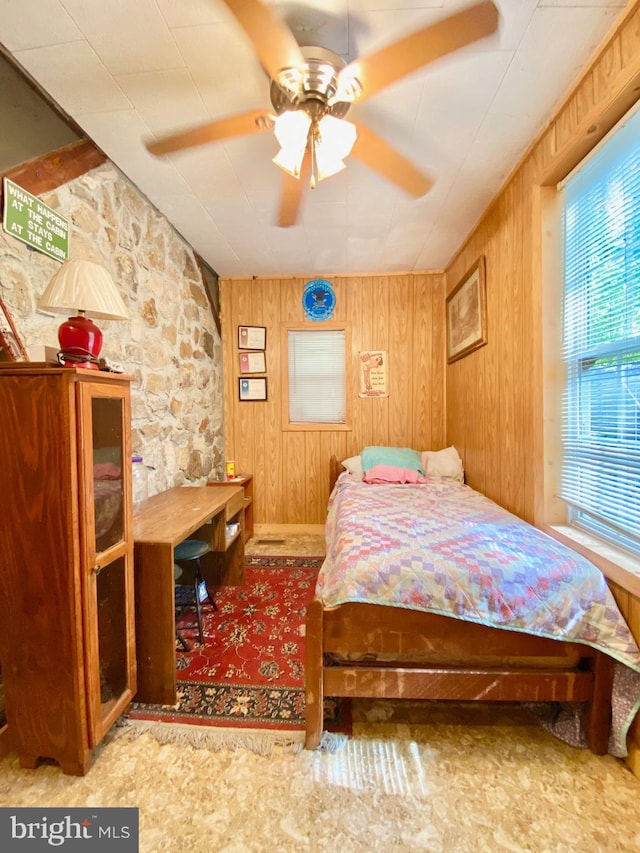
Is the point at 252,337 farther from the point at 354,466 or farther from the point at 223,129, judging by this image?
the point at 223,129

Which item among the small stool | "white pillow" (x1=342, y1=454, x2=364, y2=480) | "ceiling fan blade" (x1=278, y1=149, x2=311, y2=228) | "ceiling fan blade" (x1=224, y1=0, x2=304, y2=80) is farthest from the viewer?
"white pillow" (x1=342, y1=454, x2=364, y2=480)

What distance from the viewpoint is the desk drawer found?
210 centimetres

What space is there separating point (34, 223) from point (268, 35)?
3.58 feet

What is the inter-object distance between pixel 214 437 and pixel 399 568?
92.6 inches

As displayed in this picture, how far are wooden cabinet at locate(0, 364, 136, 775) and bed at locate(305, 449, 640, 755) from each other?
2.38 ft

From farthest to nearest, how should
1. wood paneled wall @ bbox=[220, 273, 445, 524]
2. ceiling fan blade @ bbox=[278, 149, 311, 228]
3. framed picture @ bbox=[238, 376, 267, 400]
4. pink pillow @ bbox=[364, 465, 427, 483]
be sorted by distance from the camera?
framed picture @ bbox=[238, 376, 267, 400], wood paneled wall @ bbox=[220, 273, 445, 524], pink pillow @ bbox=[364, 465, 427, 483], ceiling fan blade @ bbox=[278, 149, 311, 228]

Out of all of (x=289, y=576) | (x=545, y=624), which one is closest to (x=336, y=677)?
(x=545, y=624)

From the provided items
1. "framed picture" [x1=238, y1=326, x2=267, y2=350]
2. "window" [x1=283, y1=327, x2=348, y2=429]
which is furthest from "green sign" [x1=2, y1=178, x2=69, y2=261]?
"window" [x1=283, y1=327, x2=348, y2=429]

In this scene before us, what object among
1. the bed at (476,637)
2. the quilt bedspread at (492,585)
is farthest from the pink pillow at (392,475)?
the bed at (476,637)

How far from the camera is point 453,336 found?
3.02 metres

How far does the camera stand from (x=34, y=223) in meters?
1.37

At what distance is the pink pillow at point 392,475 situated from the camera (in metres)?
2.75

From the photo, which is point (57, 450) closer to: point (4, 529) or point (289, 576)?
point (4, 529)

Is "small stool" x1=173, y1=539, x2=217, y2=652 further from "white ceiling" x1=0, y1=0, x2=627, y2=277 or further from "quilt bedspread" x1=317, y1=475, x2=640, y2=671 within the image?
"white ceiling" x1=0, y1=0, x2=627, y2=277
